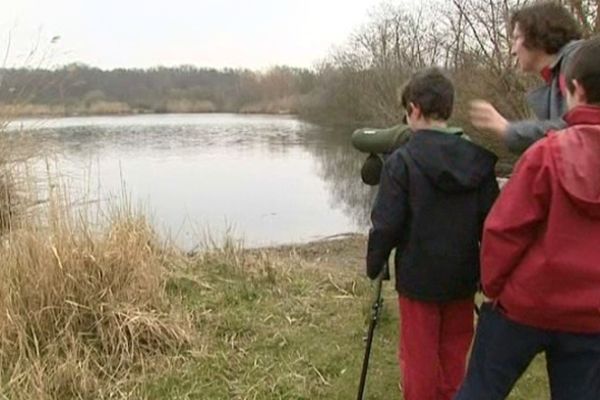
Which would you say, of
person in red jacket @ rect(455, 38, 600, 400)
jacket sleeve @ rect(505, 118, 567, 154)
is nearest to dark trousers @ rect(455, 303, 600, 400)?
person in red jacket @ rect(455, 38, 600, 400)

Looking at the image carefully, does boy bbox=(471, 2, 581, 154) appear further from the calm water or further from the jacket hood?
the calm water

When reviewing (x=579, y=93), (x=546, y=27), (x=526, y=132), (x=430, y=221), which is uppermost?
(x=546, y=27)

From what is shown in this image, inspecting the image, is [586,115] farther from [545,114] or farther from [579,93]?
[545,114]

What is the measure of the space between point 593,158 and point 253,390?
207 centimetres

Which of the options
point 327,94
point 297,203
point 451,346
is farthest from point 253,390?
point 327,94

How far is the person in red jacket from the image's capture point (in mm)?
1660

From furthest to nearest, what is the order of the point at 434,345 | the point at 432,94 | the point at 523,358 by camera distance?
the point at 434,345, the point at 432,94, the point at 523,358

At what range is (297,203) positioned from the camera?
13.6 metres

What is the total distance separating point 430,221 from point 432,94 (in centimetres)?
47

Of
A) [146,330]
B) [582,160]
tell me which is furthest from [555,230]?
[146,330]

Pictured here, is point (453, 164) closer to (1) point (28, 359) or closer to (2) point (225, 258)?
(1) point (28, 359)

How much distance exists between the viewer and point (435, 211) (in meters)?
2.27

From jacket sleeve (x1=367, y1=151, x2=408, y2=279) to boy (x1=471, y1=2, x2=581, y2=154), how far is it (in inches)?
12.4

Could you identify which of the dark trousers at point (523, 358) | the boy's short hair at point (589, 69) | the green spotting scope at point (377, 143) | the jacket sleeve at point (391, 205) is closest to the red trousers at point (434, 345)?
the jacket sleeve at point (391, 205)
